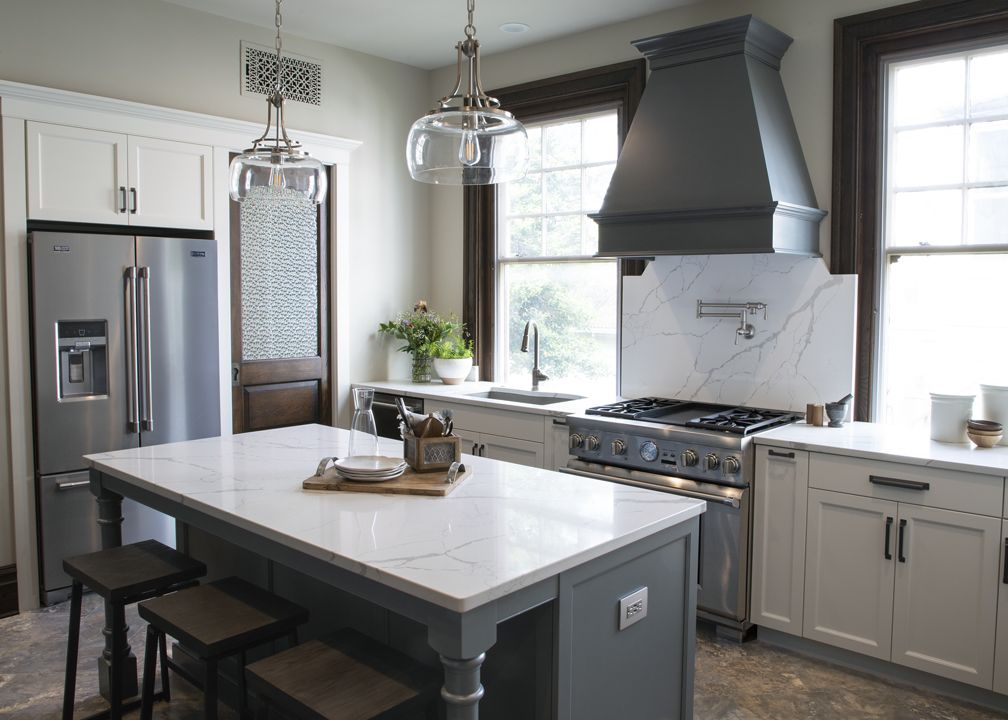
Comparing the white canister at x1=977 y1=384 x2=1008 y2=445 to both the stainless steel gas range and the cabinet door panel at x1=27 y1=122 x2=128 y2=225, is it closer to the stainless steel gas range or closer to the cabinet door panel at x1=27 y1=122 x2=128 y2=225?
the stainless steel gas range

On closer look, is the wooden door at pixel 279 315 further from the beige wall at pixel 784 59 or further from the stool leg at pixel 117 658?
the stool leg at pixel 117 658

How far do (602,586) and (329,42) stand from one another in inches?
157

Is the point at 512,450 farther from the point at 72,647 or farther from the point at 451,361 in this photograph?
the point at 72,647

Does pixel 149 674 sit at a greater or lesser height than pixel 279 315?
lesser

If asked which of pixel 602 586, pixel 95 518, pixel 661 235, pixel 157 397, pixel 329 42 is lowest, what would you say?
pixel 95 518

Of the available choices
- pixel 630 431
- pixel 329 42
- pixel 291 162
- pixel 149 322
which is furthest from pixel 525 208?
pixel 291 162

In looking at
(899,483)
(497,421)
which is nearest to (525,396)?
(497,421)

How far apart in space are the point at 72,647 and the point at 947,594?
2.98 m

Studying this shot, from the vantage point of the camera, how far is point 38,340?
3.75 metres

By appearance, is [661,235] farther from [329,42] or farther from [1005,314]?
[329,42]

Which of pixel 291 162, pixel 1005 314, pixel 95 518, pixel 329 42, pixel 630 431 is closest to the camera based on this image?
pixel 291 162

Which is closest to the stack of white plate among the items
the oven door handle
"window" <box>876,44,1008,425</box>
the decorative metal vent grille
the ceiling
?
the oven door handle

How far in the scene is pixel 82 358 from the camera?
3867mm

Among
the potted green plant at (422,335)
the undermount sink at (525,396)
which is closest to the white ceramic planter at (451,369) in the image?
the potted green plant at (422,335)
